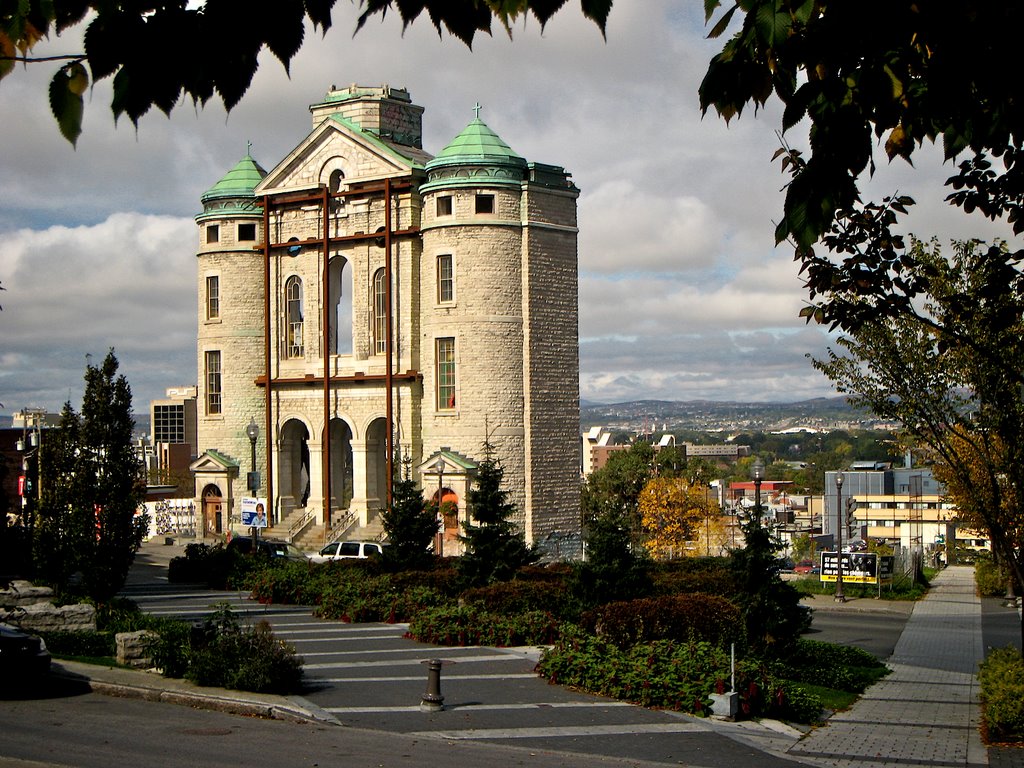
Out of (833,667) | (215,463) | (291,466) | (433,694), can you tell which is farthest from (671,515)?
(433,694)

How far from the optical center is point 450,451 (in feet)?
165

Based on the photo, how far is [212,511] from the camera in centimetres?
5875

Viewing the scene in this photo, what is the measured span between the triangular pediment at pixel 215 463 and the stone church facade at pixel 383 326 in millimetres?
109

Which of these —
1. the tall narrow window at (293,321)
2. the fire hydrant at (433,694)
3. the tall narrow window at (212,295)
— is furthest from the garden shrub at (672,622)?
the tall narrow window at (212,295)

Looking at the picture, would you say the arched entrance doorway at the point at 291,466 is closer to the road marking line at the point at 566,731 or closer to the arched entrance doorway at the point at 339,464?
the arched entrance doorway at the point at 339,464

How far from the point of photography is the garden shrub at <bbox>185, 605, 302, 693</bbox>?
61.7ft

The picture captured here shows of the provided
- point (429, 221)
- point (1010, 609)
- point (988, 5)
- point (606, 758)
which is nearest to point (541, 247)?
point (429, 221)

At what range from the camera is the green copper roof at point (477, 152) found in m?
Answer: 49.9

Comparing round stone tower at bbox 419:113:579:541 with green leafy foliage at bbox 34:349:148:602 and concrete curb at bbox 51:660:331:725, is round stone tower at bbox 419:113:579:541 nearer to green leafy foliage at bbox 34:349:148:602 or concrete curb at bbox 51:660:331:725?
green leafy foliage at bbox 34:349:148:602

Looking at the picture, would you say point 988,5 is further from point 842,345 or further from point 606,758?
point 842,345

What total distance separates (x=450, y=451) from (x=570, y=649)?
29.8m

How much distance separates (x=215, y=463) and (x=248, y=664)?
39.8 meters

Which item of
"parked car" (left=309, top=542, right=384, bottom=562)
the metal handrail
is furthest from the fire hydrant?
the metal handrail

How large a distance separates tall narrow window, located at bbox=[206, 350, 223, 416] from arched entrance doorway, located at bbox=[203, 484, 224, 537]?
3.72m
